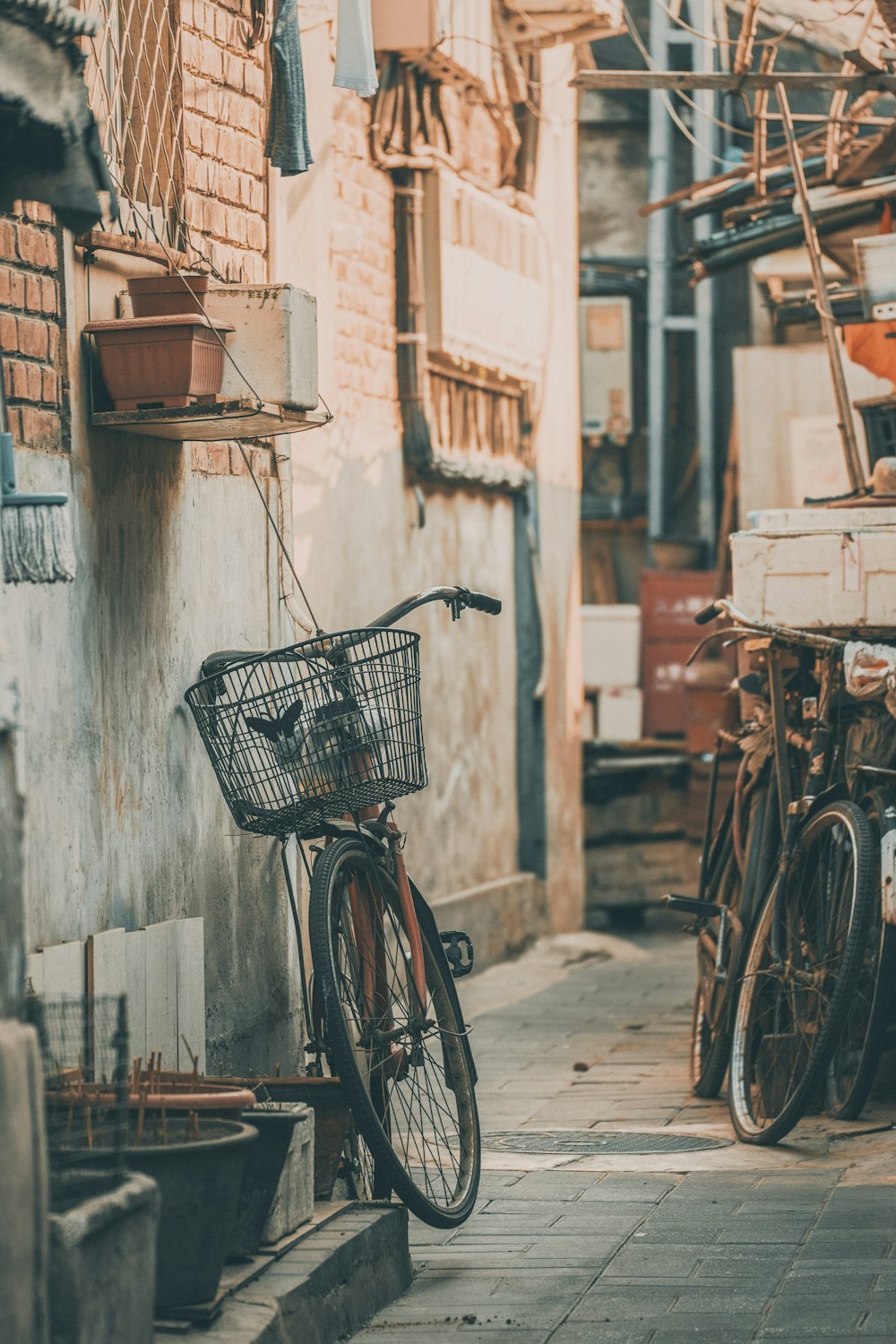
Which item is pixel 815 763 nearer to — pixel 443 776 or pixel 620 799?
pixel 443 776

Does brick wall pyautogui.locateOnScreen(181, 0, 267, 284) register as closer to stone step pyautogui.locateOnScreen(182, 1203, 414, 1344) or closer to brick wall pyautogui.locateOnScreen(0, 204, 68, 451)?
brick wall pyautogui.locateOnScreen(0, 204, 68, 451)

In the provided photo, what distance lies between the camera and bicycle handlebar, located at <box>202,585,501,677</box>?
576 centimetres

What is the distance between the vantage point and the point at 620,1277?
521 cm

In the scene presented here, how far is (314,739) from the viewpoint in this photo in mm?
5434

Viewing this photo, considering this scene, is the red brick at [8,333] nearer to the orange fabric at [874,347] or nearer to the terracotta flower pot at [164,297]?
the terracotta flower pot at [164,297]

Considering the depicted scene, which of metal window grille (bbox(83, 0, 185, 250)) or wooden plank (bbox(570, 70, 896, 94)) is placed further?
wooden plank (bbox(570, 70, 896, 94))

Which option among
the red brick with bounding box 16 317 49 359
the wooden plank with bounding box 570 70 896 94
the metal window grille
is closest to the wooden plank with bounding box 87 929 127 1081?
the red brick with bounding box 16 317 49 359

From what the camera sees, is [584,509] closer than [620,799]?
No

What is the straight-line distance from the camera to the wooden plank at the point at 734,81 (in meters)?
8.05

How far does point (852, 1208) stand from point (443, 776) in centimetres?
527

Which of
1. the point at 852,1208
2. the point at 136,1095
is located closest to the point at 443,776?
the point at 852,1208

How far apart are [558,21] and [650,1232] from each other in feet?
25.5

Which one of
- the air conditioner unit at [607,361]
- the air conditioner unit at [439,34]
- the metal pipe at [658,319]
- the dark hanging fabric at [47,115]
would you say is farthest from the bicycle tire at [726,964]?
the air conditioner unit at [607,361]

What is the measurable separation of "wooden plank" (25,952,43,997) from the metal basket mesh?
3.7 inches
